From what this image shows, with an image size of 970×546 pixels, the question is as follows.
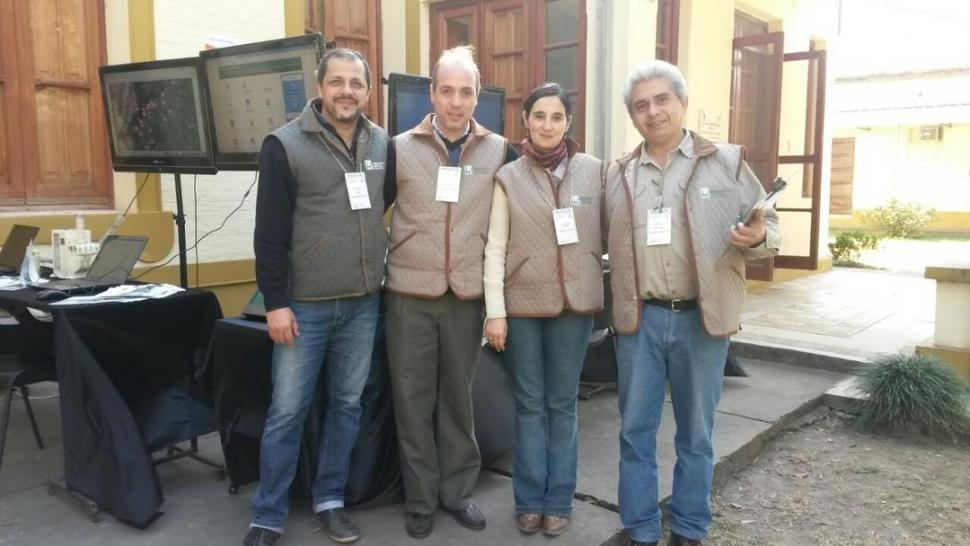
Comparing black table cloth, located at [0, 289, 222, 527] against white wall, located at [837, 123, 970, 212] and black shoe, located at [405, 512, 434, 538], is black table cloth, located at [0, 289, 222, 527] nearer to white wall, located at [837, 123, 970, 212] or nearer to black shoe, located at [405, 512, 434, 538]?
black shoe, located at [405, 512, 434, 538]

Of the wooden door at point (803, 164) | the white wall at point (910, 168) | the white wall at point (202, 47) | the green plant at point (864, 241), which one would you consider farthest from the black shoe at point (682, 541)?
the white wall at point (910, 168)

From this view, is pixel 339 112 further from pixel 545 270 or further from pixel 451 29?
pixel 451 29

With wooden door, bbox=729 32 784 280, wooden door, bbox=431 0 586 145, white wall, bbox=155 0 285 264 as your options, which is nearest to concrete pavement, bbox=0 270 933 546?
white wall, bbox=155 0 285 264

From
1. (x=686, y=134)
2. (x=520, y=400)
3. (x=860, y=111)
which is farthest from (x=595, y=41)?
(x=860, y=111)

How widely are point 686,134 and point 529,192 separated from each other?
0.59 meters

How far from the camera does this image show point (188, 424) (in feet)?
10.8

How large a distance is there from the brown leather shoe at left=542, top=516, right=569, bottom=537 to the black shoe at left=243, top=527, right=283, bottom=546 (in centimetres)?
97

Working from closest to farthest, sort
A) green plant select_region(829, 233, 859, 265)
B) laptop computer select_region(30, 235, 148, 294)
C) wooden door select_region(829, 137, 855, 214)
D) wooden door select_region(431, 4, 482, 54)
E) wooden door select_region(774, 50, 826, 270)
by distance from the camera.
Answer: laptop computer select_region(30, 235, 148, 294) → wooden door select_region(431, 4, 482, 54) → wooden door select_region(774, 50, 826, 270) → green plant select_region(829, 233, 859, 265) → wooden door select_region(829, 137, 855, 214)

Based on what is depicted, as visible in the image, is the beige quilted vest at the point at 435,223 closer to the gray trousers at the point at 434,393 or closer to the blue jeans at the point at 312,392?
the gray trousers at the point at 434,393

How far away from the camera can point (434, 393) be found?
2.87m

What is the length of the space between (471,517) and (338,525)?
0.49m

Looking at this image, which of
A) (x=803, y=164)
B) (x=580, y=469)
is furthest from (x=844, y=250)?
(x=580, y=469)

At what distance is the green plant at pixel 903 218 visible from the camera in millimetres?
18031

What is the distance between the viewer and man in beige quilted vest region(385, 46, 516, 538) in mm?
2691
